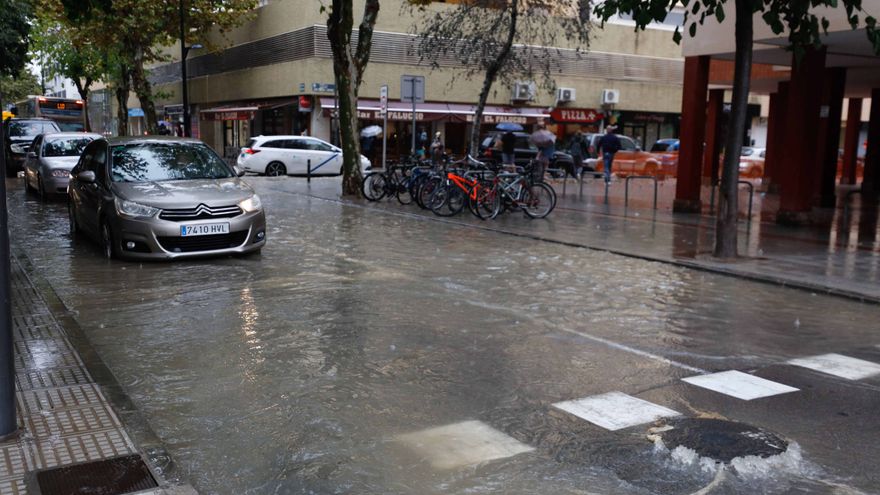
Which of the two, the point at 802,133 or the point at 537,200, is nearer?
the point at 802,133

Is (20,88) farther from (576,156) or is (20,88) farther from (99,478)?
(99,478)

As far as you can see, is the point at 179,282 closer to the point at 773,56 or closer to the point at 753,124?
the point at 773,56

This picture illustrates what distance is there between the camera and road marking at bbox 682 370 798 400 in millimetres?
5633

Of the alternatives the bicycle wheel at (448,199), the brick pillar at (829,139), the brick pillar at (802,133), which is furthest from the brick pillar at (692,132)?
the bicycle wheel at (448,199)

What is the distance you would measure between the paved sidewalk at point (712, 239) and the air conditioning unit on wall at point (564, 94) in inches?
887

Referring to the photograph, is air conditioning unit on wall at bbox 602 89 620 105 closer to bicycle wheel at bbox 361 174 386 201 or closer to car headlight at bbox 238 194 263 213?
bicycle wheel at bbox 361 174 386 201

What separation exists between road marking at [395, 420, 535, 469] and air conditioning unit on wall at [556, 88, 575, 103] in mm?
39488

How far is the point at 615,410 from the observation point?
5234 mm

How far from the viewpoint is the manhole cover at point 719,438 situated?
4.46 metres

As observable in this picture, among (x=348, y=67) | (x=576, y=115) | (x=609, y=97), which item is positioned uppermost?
(x=609, y=97)

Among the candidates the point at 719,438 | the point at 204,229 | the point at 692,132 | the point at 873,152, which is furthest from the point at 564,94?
the point at 719,438

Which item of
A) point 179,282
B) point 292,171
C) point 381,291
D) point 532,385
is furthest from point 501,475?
point 292,171

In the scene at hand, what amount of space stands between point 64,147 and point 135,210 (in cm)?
1065

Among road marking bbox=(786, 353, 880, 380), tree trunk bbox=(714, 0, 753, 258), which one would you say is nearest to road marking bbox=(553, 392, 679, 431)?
road marking bbox=(786, 353, 880, 380)
